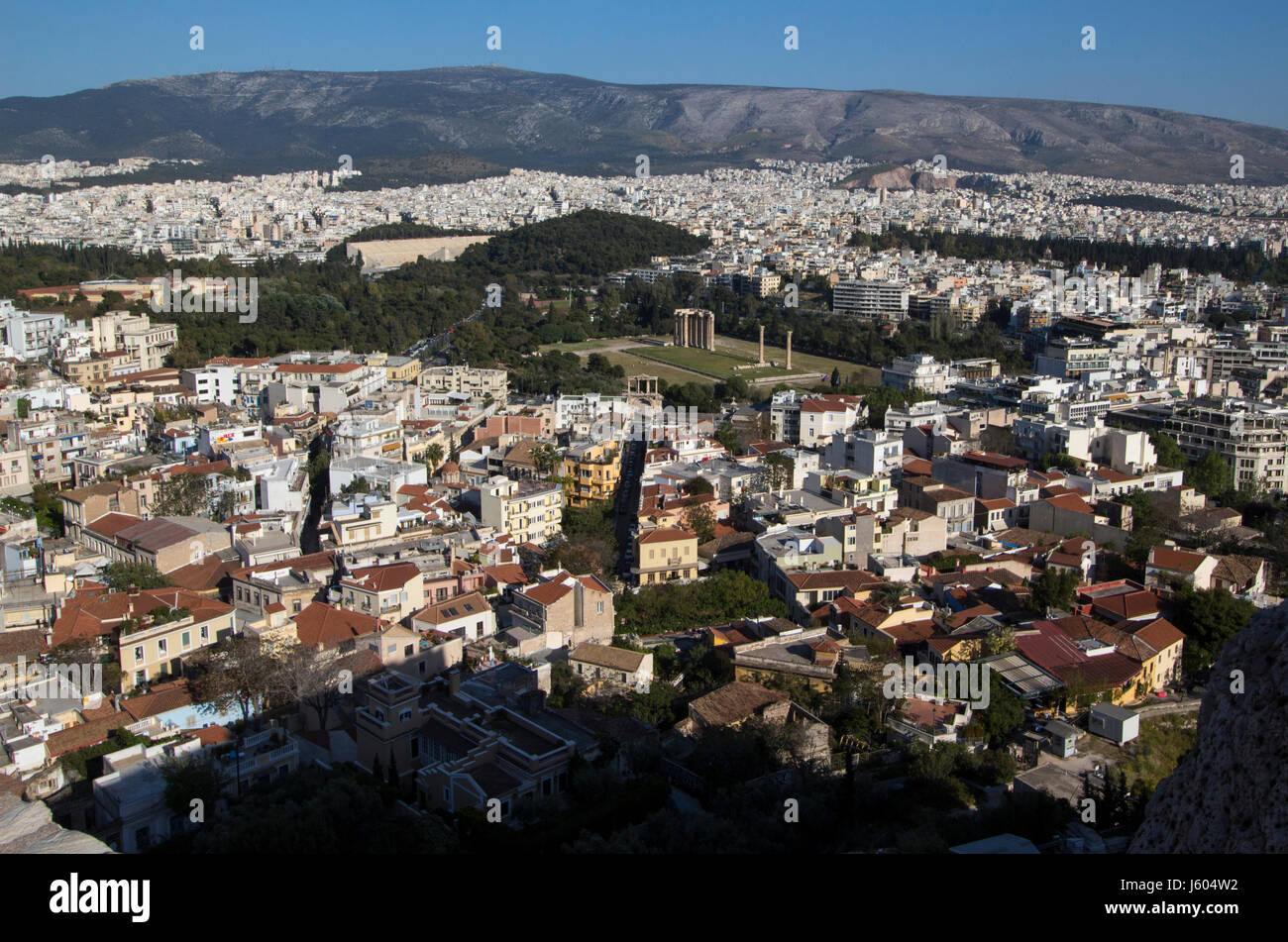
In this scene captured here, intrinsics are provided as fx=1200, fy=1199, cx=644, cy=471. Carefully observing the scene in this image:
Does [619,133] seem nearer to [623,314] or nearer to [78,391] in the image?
[623,314]

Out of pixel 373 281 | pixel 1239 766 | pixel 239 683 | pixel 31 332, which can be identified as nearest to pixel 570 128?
pixel 373 281

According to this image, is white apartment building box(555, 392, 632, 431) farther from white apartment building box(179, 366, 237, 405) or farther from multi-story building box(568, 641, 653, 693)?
multi-story building box(568, 641, 653, 693)

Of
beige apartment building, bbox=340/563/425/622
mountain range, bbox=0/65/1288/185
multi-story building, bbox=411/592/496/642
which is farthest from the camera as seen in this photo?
mountain range, bbox=0/65/1288/185

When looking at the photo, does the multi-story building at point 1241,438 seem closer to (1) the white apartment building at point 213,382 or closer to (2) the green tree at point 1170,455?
(2) the green tree at point 1170,455

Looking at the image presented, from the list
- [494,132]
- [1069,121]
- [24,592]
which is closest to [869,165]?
[1069,121]

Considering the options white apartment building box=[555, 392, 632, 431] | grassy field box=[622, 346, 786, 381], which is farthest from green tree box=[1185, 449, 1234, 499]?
grassy field box=[622, 346, 786, 381]

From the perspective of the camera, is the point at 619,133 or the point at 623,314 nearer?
the point at 623,314

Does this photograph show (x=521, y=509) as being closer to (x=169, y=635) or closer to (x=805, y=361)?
(x=169, y=635)
